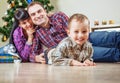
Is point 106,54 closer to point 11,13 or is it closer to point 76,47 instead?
point 76,47

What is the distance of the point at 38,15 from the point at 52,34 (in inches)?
6.8

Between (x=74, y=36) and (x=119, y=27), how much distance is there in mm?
1739

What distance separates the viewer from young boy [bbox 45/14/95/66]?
5.68 ft

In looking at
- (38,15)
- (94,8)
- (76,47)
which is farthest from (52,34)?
(94,8)

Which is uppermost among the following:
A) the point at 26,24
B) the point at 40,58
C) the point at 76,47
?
the point at 26,24

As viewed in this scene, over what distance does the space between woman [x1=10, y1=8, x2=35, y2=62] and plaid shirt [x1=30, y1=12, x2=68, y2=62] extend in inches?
2.3

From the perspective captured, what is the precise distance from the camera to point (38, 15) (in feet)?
6.86

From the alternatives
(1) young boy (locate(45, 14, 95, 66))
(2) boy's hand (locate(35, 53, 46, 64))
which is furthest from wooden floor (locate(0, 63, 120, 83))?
(2) boy's hand (locate(35, 53, 46, 64))

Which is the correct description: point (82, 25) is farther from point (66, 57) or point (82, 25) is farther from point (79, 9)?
point (79, 9)

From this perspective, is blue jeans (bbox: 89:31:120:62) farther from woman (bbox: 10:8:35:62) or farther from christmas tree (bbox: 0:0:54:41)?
christmas tree (bbox: 0:0:54:41)

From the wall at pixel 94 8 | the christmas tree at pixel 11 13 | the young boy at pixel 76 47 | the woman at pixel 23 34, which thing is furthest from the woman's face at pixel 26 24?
the wall at pixel 94 8

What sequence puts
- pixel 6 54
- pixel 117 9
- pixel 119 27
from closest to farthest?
1. pixel 6 54
2. pixel 119 27
3. pixel 117 9

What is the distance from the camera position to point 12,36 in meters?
2.40

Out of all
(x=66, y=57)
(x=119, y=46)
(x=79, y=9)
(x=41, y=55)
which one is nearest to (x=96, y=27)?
(x=79, y=9)
